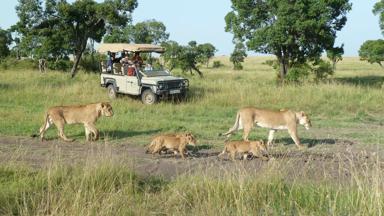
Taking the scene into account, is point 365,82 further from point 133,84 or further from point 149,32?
point 149,32

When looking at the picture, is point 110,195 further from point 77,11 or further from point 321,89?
point 77,11

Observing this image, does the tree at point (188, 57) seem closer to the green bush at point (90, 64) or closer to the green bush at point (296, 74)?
the green bush at point (90, 64)

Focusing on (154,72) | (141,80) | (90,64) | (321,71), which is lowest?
(90,64)

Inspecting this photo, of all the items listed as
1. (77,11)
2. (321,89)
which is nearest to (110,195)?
(321,89)

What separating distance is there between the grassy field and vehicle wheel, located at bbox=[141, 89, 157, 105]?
0.51m

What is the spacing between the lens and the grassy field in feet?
18.9

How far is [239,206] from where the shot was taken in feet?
18.3

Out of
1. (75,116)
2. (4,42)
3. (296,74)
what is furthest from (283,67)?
(4,42)

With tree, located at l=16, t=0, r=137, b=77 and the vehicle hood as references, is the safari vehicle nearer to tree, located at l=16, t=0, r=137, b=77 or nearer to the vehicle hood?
the vehicle hood

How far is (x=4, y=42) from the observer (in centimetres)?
5841

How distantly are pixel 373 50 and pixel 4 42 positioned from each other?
3844cm

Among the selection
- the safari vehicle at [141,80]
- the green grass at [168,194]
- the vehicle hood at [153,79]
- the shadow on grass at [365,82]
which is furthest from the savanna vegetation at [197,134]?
the shadow on grass at [365,82]

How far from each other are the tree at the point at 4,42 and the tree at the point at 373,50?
121 ft

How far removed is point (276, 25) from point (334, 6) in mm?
3593
